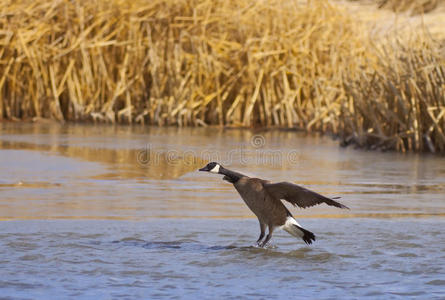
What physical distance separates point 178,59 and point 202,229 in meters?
9.00

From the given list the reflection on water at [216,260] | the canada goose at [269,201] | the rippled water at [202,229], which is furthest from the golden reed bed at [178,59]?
the canada goose at [269,201]

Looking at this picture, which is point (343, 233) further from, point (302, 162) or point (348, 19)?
point (348, 19)

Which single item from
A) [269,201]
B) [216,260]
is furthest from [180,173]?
[216,260]

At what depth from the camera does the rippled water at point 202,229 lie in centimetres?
481

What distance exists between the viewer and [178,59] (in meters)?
15.1

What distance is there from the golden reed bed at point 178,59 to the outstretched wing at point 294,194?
8.10m

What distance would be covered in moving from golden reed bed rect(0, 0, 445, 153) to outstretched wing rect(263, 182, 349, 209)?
8095mm

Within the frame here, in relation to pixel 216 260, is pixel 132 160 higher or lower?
higher

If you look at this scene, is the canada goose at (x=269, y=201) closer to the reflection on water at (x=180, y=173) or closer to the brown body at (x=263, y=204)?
the brown body at (x=263, y=204)

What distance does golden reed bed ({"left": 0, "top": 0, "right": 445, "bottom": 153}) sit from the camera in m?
14.9

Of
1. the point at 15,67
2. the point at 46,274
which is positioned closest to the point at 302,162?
the point at 46,274

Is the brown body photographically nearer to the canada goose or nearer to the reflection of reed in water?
the canada goose

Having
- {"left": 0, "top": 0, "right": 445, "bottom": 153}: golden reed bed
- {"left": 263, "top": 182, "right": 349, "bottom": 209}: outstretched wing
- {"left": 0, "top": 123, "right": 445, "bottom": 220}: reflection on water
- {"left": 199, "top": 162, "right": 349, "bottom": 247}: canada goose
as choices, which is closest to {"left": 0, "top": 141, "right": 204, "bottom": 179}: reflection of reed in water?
{"left": 0, "top": 123, "right": 445, "bottom": 220}: reflection on water

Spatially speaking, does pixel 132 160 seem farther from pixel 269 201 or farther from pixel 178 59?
pixel 178 59
